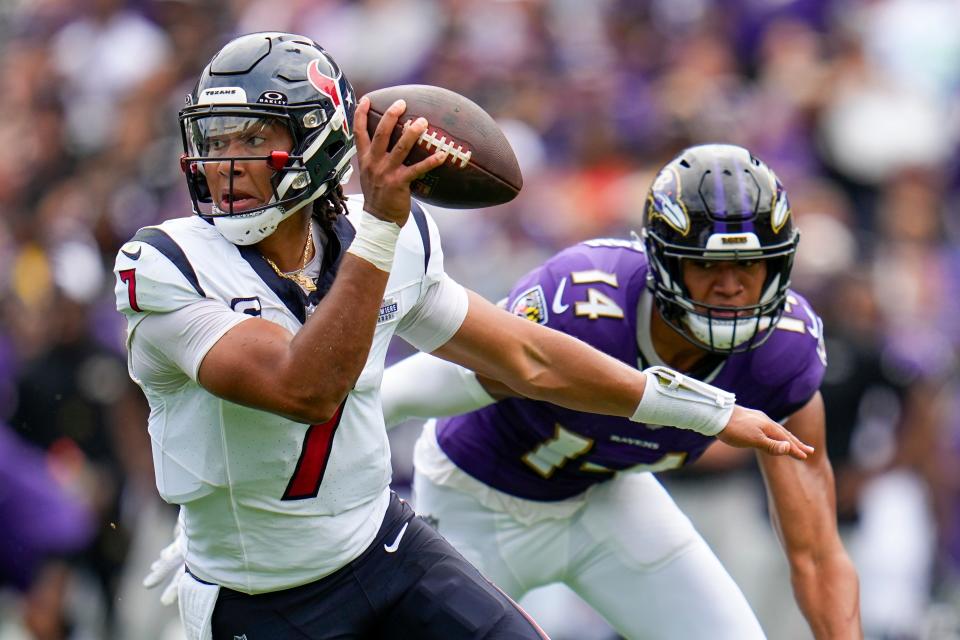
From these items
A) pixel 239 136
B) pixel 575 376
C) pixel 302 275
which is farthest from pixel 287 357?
pixel 575 376

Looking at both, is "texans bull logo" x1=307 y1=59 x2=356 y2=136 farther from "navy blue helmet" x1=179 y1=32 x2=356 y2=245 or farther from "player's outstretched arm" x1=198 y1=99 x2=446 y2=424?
"player's outstretched arm" x1=198 y1=99 x2=446 y2=424

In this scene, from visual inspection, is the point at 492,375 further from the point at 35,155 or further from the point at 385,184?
the point at 35,155

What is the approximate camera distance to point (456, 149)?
3.46 metres

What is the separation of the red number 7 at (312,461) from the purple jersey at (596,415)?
1.02 metres

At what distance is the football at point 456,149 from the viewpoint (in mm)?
3430

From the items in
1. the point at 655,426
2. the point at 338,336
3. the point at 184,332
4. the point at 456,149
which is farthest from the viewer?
the point at 655,426

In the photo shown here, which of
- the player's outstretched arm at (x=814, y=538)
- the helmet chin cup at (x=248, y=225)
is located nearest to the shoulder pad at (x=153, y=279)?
the helmet chin cup at (x=248, y=225)

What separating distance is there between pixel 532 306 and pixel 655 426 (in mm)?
488

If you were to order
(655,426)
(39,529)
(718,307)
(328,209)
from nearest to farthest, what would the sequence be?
(328,209) < (718,307) < (655,426) < (39,529)

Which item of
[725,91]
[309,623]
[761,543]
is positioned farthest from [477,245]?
[309,623]

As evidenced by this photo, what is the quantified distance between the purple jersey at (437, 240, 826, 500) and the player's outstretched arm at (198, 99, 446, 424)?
1249 mm

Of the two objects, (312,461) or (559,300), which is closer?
(312,461)

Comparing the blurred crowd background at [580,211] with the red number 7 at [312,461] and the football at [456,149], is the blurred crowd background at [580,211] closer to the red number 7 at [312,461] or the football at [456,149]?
the red number 7 at [312,461]

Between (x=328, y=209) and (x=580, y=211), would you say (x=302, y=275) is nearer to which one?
(x=328, y=209)
